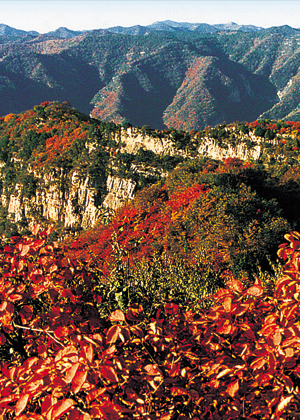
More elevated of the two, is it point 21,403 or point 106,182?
point 21,403

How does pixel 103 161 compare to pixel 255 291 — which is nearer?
pixel 255 291

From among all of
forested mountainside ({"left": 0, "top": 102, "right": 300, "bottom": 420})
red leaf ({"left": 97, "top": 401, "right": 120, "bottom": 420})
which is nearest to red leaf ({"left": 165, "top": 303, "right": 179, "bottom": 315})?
forested mountainside ({"left": 0, "top": 102, "right": 300, "bottom": 420})

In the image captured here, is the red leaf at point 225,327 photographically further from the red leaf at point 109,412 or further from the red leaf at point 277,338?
the red leaf at point 109,412

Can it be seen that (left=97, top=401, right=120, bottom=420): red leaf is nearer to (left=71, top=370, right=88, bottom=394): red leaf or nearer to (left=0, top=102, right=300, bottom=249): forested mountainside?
(left=71, top=370, right=88, bottom=394): red leaf

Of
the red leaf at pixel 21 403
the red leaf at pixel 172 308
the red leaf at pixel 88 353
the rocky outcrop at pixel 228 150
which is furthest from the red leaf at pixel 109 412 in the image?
the rocky outcrop at pixel 228 150

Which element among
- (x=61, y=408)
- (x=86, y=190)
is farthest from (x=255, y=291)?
(x=86, y=190)

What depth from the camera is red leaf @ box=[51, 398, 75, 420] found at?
217 cm

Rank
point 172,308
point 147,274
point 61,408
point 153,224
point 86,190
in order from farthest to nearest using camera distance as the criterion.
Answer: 1. point 86,190
2. point 153,224
3. point 147,274
4. point 172,308
5. point 61,408

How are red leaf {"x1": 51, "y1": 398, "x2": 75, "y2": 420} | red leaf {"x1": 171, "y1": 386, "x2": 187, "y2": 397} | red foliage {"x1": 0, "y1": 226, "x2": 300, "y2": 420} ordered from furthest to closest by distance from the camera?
red leaf {"x1": 171, "y1": 386, "x2": 187, "y2": 397} < red foliage {"x1": 0, "y1": 226, "x2": 300, "y2": 420} < red leaf {"x1": 51, "y1": 398, "x2": 75, "y2": 420}

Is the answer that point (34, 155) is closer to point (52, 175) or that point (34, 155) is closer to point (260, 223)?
point (52, 175)

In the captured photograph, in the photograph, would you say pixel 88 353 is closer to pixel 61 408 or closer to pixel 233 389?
pixel 61 408

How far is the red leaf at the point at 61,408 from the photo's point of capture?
7.13ft

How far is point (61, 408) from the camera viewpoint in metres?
2.20

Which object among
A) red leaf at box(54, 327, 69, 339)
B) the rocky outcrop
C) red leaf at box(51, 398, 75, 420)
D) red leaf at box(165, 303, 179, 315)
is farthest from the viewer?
the rocky outcrop
